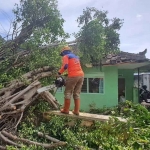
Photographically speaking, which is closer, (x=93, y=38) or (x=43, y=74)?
(x=43, y=74)

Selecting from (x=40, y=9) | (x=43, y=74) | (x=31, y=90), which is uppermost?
(x=40, y=9)

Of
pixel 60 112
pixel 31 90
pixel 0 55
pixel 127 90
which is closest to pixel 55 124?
pixel 60 112

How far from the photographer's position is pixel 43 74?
7652mm

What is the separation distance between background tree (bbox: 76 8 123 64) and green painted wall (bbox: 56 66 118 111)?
2.10 meters

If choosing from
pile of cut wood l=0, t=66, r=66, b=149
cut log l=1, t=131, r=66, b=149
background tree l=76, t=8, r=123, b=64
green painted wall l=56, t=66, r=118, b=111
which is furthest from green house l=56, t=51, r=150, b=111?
cut log l=1, t=131, r=66, b=149

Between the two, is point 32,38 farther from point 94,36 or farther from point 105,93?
point 105,93

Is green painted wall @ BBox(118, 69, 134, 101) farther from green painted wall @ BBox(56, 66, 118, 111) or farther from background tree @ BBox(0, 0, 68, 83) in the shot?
background tree @ BBox(0, 0, 68, 83)

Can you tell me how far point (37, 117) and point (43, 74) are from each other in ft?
5.13

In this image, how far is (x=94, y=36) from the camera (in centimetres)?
861

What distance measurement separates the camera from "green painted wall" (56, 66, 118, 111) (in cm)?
1277

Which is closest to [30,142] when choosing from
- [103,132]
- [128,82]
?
[103,132]

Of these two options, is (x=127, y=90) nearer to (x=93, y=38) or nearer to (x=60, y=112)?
(x=93, y=38)

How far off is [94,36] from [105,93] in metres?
5.01

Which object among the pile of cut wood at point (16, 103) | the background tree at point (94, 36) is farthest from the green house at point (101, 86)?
the pile of cut wood at point (16, 103)
